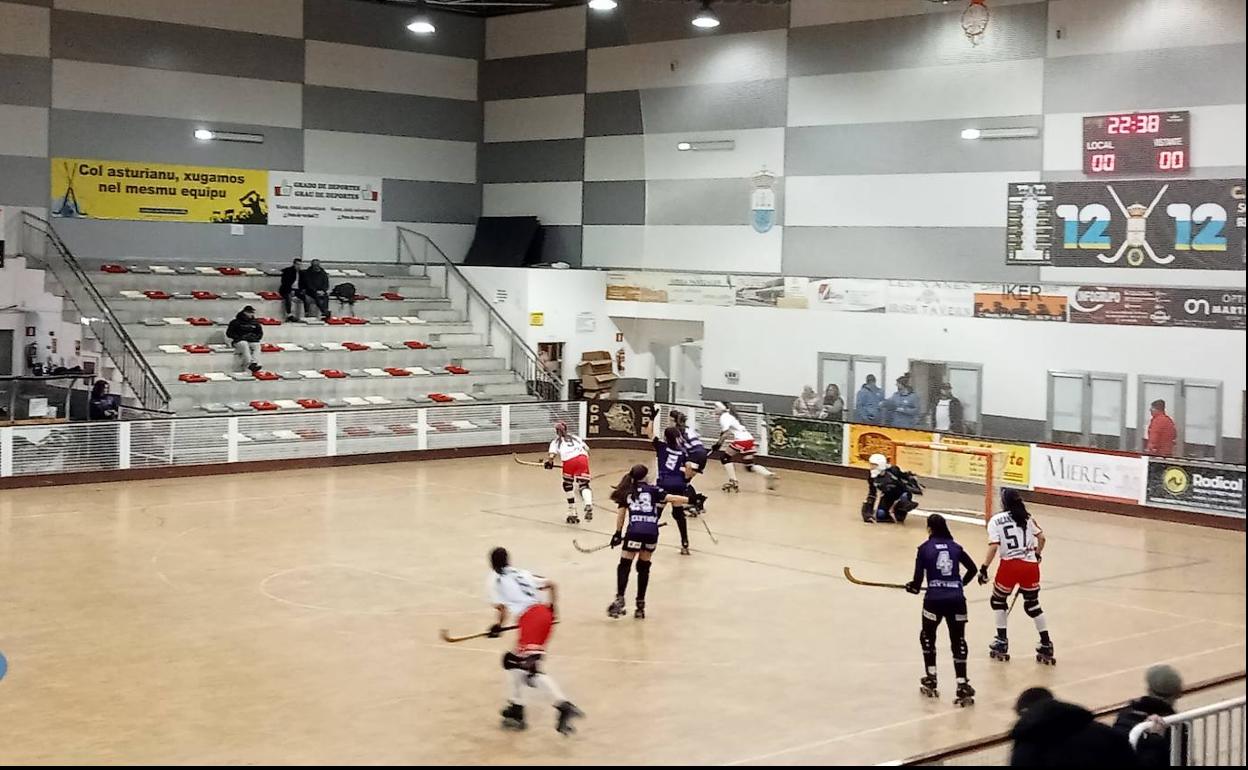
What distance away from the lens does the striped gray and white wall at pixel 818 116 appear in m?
25.4

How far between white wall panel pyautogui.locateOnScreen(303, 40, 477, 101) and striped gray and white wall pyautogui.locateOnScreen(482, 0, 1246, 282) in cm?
74

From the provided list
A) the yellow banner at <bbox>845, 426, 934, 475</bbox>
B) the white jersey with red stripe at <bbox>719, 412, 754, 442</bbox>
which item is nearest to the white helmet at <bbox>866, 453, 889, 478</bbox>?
the yellow banner at <bbox>845, 426, 934, 475</bbox>

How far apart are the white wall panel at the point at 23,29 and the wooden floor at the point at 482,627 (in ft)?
37.8

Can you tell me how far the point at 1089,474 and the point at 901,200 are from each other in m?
7.00

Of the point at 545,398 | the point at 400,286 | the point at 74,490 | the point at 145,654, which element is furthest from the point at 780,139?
the point at 145,654

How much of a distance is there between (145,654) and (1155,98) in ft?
59.0

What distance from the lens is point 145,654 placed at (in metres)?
13.9

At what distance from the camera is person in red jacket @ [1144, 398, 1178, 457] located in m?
23.7

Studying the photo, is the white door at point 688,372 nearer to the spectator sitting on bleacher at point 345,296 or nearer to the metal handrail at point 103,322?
the spectator sitting on bleacher at point 345,296

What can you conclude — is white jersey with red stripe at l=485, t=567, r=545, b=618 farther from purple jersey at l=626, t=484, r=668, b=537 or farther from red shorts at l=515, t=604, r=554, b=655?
purple jersey at l=626, t=484, r=668, b=537

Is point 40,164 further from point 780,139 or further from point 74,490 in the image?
point 780,139

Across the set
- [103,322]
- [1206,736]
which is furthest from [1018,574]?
[103,322]

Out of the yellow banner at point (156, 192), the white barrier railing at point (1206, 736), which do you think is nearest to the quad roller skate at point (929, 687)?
the white barrier railing at point (1206, 736)

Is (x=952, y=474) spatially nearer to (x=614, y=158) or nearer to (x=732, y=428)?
(x=732, y=428)
